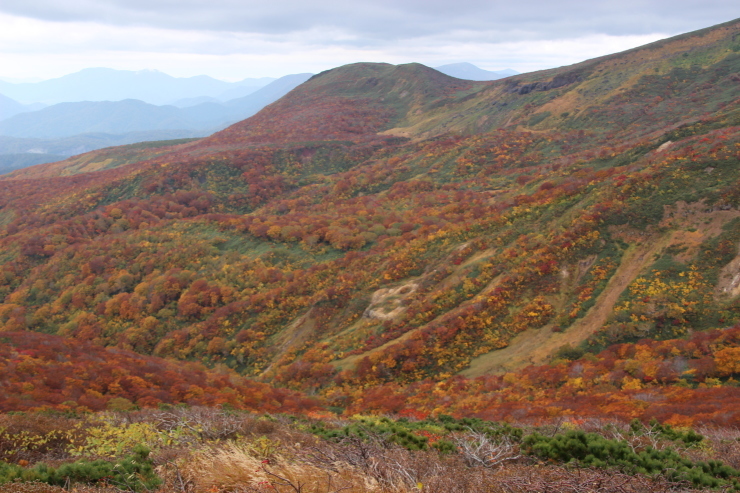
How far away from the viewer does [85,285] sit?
159 ft

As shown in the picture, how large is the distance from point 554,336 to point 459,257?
12578 mm

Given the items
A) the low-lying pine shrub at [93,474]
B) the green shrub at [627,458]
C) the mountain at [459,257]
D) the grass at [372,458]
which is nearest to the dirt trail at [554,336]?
the mountain at [459,257]

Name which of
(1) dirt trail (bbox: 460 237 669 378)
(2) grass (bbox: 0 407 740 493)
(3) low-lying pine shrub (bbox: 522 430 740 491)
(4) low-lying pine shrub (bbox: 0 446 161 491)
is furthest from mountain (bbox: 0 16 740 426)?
(4) low-lying pine shrub (bbox: 0 446 161 491)

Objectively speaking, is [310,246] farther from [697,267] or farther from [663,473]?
[663,473]

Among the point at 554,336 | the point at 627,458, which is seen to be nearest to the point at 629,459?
the point at 627,458

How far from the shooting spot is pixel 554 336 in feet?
81.8

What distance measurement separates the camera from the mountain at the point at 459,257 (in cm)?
2198

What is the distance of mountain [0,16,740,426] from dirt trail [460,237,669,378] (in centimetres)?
13

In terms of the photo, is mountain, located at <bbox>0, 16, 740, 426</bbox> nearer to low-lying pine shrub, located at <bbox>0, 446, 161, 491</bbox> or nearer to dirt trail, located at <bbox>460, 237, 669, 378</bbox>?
dirt trail, located at <bbox>460, 237, 669, 378</bbox>

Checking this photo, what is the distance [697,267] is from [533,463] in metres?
21.7

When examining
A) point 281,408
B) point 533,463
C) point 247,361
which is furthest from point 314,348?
point 533,463

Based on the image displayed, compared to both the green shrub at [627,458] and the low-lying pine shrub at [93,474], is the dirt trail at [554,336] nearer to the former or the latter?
the green shrub at [627,458]

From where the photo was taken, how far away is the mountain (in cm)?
2198

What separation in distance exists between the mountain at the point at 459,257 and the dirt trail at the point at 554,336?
0.42ft
